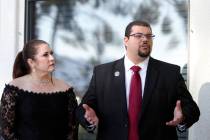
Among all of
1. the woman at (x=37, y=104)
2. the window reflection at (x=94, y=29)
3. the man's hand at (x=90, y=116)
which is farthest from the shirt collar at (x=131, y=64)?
the window reflection at (x=94, y=29)

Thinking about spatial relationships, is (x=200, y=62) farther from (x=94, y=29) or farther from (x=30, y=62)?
(x=30, y=62)

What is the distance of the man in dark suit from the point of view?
10.6 ft

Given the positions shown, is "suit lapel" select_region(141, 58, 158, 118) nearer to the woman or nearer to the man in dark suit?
the man in dark suit

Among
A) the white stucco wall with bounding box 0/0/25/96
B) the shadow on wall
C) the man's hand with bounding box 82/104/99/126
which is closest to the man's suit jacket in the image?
the man's hand with bounding box 82/104/99/126

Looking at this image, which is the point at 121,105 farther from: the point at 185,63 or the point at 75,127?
the point at 185,63

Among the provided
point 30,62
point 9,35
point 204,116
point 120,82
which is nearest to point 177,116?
point 120,82

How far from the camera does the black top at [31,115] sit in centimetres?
344

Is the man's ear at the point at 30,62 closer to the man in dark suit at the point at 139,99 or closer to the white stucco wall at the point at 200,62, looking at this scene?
the man in dark suit at the point at 139,99

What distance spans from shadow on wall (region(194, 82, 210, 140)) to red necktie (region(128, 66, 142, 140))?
0.83 meters

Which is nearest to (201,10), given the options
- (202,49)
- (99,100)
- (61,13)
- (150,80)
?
(202,49)

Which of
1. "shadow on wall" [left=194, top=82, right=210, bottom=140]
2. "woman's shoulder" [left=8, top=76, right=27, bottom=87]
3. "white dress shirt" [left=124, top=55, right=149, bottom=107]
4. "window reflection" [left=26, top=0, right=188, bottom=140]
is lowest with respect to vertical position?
"shadow on wall" [left=194, top=82, right=210, bottom=140]

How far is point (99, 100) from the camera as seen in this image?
3400 millimetres

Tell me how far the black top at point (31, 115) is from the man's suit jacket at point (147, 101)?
27cm

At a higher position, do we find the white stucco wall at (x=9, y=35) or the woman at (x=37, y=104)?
the white stucco wall at (x=9, y=35)
